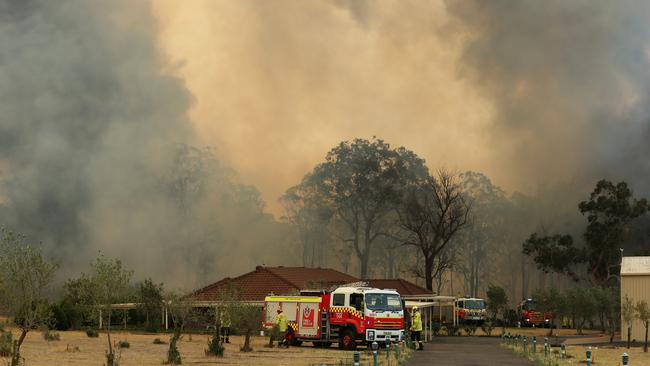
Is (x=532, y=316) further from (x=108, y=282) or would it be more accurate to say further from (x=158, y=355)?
(x=108, y=282)

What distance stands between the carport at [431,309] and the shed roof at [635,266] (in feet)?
40.5

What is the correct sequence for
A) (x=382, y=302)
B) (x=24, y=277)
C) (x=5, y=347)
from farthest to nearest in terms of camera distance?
1. (x=382, y=302)
2. (x=5, y=347)
3. (x=24, y=277)

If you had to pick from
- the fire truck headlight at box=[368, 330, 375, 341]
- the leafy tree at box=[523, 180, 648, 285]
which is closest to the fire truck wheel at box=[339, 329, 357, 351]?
the fire truck headlight at box=[368, 330, 375, 341]

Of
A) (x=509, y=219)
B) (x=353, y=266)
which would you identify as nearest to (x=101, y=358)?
(x=353, y=266)

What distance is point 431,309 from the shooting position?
69.2 meters

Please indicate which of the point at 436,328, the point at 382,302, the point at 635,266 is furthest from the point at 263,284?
the point at 382,302

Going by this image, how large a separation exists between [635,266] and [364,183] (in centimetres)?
7014

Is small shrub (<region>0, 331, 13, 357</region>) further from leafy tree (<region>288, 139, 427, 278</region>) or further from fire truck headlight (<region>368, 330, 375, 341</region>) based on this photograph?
leafy tree (<region>288, 139, 427, 278</region>)

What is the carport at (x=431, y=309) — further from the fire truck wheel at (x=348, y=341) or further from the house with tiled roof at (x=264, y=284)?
the fire truck wheel at (x=348, y=341)

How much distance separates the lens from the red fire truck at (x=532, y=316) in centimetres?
8961

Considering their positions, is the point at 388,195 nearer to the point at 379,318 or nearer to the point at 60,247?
the point at 60,247

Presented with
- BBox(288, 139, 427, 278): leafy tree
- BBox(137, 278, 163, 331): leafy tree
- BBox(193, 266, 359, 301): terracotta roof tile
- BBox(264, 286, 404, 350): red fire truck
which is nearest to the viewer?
BBox(264, 286, 404, 350): red fire truck

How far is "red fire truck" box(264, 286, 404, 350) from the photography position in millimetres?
44688

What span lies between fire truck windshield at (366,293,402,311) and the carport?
38.0 feet
